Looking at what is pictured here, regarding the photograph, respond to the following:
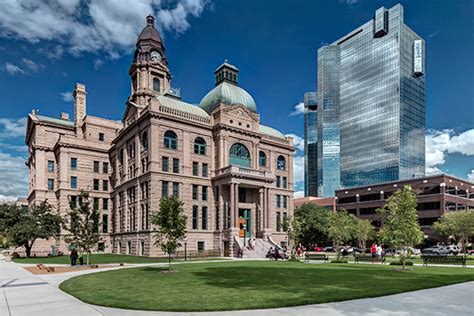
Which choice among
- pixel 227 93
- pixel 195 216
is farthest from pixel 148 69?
pixel 195 216

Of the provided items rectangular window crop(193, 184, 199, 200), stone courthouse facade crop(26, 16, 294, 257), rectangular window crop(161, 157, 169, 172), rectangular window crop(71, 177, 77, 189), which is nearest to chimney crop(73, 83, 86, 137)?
stone courthouse facade crop(26, 16, 294, 257)

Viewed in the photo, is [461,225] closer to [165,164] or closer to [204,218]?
[204,218]

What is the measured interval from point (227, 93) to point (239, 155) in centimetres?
1023

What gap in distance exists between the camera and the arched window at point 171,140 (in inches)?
1964

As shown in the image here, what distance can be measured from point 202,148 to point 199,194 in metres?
7.07

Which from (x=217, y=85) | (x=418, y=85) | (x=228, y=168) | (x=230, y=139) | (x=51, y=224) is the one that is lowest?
(x=51, y=224)

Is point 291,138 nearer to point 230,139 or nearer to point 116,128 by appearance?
point 230,139

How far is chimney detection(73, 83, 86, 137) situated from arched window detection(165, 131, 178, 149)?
28.9 meters

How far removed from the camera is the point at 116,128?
7056 cm

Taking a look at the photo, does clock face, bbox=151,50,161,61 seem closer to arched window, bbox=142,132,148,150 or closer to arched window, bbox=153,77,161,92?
arched window, bbox=153,77,161,92

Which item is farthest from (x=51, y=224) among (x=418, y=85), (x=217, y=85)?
(x=418, y=85)

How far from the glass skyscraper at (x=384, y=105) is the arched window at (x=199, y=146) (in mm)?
118050

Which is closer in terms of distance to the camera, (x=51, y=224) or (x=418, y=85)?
(x=51, y=224)

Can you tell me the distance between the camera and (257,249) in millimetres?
46656
